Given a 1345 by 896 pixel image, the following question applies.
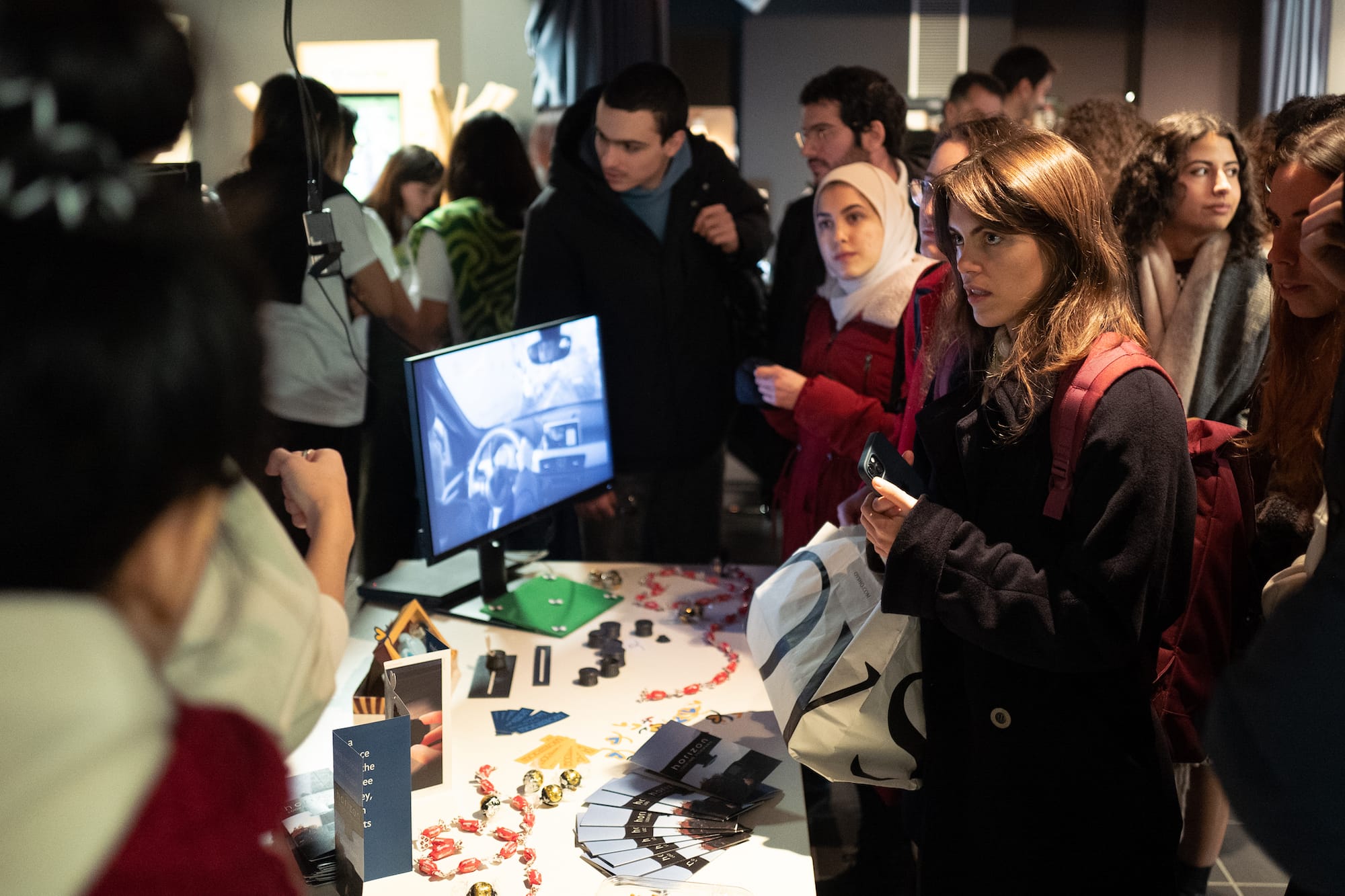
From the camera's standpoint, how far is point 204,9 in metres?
0.69

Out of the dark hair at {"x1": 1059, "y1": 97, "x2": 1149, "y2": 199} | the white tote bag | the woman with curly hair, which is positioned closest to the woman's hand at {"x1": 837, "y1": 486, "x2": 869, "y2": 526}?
the white tote bag

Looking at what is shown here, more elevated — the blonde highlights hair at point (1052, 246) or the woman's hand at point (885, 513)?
the blonde highlights hair at point (1052, 246)

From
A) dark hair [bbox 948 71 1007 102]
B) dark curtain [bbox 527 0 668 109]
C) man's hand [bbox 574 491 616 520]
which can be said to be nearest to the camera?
man's hand [bbox 574 491 616 520]

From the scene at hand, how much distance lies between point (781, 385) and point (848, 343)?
19 cm

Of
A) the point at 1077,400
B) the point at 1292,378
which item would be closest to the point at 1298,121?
the point at 1292,378

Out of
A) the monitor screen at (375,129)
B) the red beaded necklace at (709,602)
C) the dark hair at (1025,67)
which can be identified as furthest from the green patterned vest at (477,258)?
the dark hair at (1025,67)

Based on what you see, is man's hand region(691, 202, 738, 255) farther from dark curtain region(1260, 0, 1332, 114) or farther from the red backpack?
dark curtain region(1260, 0, 1332, 114)

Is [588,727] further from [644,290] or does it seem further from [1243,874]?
[1243,874]

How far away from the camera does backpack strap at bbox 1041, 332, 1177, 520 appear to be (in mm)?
1353

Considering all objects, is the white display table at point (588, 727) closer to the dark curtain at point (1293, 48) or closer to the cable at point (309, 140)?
the cable at point (309, 140)

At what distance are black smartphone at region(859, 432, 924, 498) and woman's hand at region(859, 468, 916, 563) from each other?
36 mm

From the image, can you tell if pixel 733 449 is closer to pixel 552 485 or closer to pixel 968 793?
pixel 552 485

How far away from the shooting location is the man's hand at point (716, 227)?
9.66ft

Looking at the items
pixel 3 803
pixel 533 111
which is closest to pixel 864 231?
pixel 3 803
